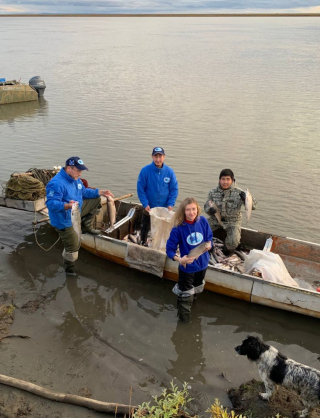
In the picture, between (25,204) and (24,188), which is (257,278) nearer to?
(25,204)

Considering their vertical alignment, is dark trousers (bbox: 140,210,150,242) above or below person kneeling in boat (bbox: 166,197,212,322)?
below

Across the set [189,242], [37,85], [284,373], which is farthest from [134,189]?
[37,85]

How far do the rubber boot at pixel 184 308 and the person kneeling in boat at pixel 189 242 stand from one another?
15cm

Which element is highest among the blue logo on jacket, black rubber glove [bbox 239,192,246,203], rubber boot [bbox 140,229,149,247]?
black rubber glove [bbox 239,192,246,203]

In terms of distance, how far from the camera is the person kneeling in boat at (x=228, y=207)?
830 cm

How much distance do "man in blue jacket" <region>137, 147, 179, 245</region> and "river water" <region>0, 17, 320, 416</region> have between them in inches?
68.0

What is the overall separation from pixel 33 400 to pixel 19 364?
0.96 meters

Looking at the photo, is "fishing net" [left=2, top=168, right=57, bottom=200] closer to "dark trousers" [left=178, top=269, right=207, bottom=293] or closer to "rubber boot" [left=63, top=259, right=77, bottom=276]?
"rubber boot" [left=63, top=259, right=77, bottom=276]

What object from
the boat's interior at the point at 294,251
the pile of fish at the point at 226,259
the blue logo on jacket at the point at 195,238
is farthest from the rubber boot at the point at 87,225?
the blue logo on jacket at the point at 195,238

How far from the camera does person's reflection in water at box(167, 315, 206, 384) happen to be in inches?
245

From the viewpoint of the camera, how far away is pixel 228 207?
8.46 metres

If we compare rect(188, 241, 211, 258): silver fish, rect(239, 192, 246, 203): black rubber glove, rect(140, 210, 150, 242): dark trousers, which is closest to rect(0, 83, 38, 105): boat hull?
rect(140, 210, 150, 242): dark trousers

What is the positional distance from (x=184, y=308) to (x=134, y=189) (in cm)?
714

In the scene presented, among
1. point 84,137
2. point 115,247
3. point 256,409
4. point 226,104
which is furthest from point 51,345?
point 226,104
